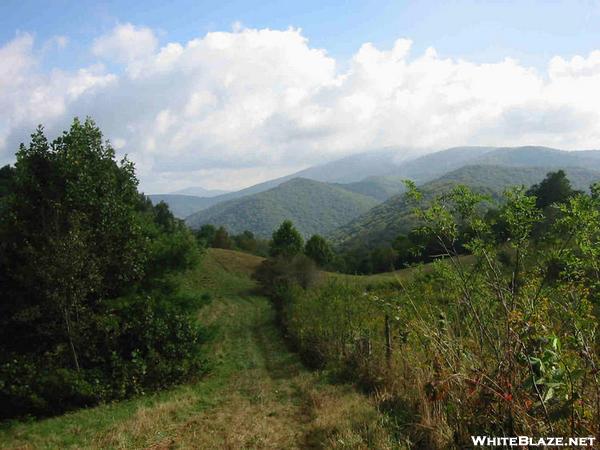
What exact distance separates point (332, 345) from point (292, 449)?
10103 millimetres

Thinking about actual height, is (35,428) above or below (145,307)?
below

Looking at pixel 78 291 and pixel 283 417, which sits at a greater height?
pixel 78 291

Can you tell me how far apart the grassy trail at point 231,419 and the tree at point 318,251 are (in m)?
50.4

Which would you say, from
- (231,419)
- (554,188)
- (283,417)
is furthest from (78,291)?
(554,188)

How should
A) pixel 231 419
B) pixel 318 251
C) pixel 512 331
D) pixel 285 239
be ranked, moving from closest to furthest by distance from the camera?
1. pixel 512 331
2. pixel 231 419
3. pixel 285 239
4. pixel 318 251

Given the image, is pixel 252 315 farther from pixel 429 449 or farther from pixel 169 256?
pixel 429 449

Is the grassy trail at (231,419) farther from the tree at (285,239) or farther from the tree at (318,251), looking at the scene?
the tree at (318,251)

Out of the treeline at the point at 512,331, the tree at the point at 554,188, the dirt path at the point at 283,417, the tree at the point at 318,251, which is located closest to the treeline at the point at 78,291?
the dirt path at the point at 283,417

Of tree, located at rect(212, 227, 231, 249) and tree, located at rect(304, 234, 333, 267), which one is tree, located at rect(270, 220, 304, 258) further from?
tree, located at rect(212, 227, 231, 249)

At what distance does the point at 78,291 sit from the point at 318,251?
5853 cm

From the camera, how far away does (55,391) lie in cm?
1272

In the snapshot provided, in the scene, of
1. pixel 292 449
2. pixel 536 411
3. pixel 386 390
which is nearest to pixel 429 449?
pixel 536 411

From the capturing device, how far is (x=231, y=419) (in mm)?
10258

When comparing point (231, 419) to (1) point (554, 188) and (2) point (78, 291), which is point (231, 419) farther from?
(1) point (554, 188)
